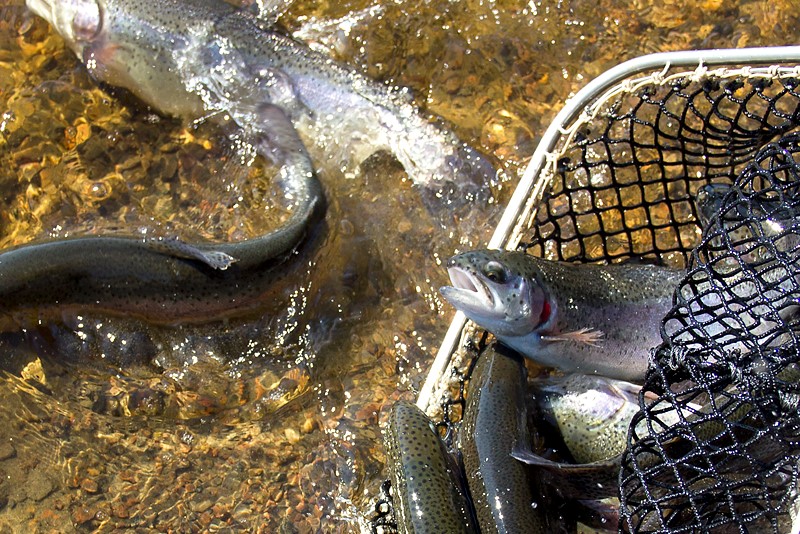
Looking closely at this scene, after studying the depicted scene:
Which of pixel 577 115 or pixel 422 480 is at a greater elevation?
pixel 577 115

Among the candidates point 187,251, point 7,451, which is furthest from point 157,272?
point 7,451

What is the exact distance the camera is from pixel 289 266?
4.13 metres

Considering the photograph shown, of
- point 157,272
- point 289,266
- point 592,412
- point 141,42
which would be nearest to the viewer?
point 592,412

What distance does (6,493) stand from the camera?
389 cm

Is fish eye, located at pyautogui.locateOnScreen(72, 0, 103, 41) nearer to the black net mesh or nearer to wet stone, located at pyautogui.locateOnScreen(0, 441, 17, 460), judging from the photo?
wet stone, located at pyautogui.locateOnScreen(0, 441, 17, 460)

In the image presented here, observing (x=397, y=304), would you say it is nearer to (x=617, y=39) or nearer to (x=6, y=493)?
(x=6, y=493)

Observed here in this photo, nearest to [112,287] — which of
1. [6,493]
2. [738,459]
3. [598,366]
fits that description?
[6,493]

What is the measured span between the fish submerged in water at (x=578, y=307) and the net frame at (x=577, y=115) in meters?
0.20

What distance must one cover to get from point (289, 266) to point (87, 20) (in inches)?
99.0

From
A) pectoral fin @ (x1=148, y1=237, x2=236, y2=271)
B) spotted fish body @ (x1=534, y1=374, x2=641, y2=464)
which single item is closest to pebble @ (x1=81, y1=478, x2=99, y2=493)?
pectoral fin @ (x1=148, y1=237, x2=236, y2=271)

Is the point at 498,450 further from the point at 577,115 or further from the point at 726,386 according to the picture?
the point at 577,115

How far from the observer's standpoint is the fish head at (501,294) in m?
3.52

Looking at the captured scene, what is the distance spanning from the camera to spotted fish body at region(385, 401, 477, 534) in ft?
9.70

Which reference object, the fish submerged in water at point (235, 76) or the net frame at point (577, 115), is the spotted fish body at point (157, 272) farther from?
the net frame at point (577, 115)
